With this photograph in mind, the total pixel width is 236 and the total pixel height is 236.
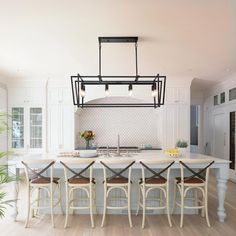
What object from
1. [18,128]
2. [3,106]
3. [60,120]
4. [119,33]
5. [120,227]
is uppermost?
[119,33]

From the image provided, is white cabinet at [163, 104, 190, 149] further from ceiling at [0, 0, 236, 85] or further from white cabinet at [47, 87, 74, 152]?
white cabinet at [47, 87, 74, 152]

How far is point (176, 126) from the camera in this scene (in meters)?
7.11

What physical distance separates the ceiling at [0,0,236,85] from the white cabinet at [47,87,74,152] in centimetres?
129

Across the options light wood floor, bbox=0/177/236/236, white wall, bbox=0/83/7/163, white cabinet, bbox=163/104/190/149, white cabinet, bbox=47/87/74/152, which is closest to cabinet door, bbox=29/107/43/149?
white cabinet, bbox=47/87/74/152

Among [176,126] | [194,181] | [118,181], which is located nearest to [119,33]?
[118,181]

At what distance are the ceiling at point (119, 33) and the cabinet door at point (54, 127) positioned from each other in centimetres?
150

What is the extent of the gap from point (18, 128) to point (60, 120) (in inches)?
47.3

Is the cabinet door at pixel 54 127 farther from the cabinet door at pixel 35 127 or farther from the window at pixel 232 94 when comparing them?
the window at pixel 232 94

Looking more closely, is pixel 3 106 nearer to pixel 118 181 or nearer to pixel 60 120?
pixel 60 120

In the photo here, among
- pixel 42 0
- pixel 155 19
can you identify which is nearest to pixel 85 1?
pixel 42 0

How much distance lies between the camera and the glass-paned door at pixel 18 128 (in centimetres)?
727

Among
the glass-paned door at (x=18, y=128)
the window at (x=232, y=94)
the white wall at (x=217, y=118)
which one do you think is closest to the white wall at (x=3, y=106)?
the glass-paned door at (x=18, y=128)

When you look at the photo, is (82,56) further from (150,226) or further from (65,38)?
(150,226)

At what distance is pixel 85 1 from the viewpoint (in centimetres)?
285
